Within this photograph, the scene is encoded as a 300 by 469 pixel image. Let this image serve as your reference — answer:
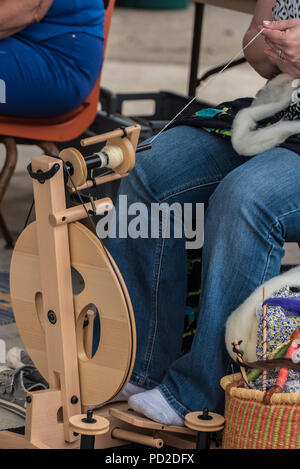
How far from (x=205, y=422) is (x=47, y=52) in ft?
3.69

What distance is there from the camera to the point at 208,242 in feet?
4.18

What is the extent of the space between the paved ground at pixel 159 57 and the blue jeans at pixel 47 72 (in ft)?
2.29

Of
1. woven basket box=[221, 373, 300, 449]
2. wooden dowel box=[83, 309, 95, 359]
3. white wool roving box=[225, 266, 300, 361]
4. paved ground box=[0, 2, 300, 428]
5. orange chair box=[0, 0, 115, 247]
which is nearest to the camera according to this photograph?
woven basket box=[221, 373, 300, 449]

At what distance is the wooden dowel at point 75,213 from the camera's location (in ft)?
3.76

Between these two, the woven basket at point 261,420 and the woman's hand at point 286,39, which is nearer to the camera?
the woven basket at point 261,420

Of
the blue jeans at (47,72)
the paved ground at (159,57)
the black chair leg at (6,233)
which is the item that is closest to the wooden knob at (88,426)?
the blue jeans at (47,72)

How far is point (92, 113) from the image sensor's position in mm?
2150

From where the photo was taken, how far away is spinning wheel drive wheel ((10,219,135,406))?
45.5 inches

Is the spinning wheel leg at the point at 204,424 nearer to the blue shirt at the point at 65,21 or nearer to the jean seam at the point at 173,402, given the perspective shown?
the jean seam at the point at 173,402

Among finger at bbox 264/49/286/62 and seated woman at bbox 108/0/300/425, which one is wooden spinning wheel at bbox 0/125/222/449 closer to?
seated woman at bbox 108/0/300/425

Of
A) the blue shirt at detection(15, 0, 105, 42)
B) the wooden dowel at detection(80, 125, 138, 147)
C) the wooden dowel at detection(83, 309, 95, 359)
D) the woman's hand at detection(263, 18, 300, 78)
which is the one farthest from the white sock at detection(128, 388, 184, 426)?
→ the blue shirt at detection(15, 0, 105, 42)

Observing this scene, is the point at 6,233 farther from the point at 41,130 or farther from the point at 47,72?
the point at 47,72
